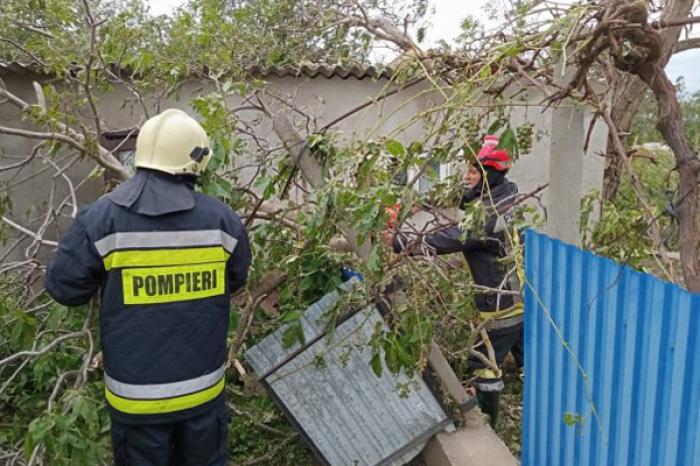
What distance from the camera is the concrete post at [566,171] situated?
90.6 inches

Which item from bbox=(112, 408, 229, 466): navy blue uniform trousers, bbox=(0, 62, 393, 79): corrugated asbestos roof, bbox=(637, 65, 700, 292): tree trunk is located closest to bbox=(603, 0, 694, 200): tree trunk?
bbox=(0, 62, 393, 79): corrugated asbestos roof

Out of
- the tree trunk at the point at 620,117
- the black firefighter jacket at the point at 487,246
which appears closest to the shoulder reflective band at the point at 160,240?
the black firefighter jacket at the point at 487,246

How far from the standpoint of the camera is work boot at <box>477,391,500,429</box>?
12.0ft

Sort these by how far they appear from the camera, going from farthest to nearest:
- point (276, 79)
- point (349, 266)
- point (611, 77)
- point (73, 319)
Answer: point (276, 79) → point (349, 266) → point (73, 319) → point (611, 77)

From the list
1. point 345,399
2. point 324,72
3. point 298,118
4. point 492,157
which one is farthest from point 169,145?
point 324,72

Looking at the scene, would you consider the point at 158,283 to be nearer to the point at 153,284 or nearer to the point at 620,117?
the point at 153,284

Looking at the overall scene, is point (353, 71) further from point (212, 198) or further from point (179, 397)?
point (179, 397)

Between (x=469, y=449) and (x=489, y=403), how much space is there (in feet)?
2.78

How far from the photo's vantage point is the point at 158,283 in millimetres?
2111

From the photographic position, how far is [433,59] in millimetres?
2566

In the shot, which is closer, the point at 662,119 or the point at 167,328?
the point at 662,119

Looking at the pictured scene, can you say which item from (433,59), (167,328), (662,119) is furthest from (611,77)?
(167,328)

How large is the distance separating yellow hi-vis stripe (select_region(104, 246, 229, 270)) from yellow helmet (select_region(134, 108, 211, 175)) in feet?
1.03

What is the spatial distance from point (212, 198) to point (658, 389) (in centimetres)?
180
